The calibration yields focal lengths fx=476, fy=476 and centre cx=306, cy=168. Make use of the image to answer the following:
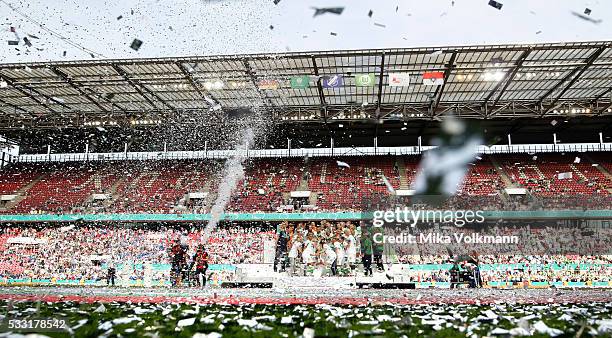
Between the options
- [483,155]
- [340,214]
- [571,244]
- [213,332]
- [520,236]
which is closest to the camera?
[213,332]

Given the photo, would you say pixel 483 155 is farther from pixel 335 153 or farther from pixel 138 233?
pixel 138 233

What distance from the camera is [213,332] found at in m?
5.27

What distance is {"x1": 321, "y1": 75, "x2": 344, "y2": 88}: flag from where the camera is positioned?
73.3 ft

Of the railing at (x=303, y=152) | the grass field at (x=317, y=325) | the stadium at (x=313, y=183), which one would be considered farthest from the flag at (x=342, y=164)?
the grass field at (x=317, y=325)

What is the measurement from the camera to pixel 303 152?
3719cm

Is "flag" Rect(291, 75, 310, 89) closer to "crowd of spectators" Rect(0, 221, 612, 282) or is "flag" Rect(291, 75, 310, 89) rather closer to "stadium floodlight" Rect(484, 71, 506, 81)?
"crowd of spectators" Rect(0, 221, 612, 282)

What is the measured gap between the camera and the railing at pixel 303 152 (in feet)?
116

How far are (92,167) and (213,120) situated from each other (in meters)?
13.2

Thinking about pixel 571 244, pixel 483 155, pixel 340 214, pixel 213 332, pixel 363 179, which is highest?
pixel 483 155

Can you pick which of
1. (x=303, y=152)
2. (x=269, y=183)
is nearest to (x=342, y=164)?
(x=303, y=152)

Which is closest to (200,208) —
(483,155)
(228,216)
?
(228,216)

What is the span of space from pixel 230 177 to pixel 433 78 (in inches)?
677

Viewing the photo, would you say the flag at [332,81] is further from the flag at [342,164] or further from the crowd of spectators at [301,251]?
the flag at [342,164]

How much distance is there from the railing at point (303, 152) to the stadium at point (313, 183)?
0.16 m
